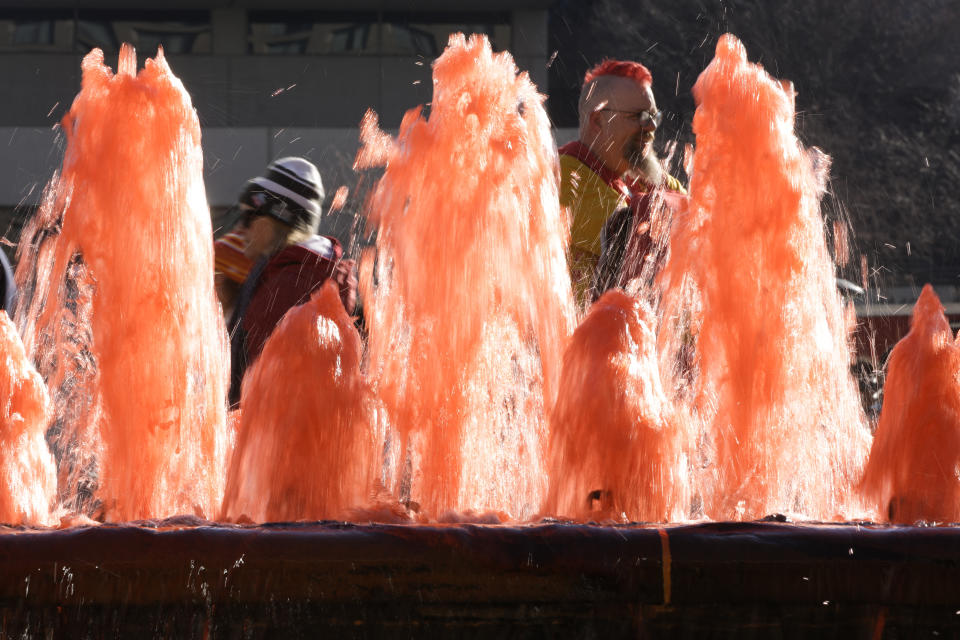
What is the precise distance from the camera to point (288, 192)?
4.60m

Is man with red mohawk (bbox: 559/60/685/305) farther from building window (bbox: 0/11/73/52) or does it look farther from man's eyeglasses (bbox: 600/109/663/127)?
building window (bbox: 0/11/73/52)

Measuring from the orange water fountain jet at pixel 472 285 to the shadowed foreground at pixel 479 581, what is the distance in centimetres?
147

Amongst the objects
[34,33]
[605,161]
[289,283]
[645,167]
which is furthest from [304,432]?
[34,33]

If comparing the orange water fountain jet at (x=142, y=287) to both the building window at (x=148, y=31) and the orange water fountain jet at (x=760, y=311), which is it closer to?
the orange water fountain jet at (x=760, y=311)

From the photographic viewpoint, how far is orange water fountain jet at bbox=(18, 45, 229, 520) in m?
3.88

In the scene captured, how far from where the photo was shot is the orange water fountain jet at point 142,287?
3.88 m

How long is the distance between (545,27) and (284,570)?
16.0 meters

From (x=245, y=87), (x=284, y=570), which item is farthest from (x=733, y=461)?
(x=245, y=87)

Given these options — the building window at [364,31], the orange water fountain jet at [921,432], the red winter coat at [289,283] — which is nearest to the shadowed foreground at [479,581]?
the orange water fountain jet at [921,432]

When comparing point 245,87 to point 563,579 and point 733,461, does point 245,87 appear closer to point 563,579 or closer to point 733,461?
point 733,461

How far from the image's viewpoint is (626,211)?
421 centimetres

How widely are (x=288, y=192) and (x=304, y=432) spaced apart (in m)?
1.51

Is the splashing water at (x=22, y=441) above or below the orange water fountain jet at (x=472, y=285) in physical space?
below

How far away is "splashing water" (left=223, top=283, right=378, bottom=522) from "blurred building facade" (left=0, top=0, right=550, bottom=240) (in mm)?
12826
